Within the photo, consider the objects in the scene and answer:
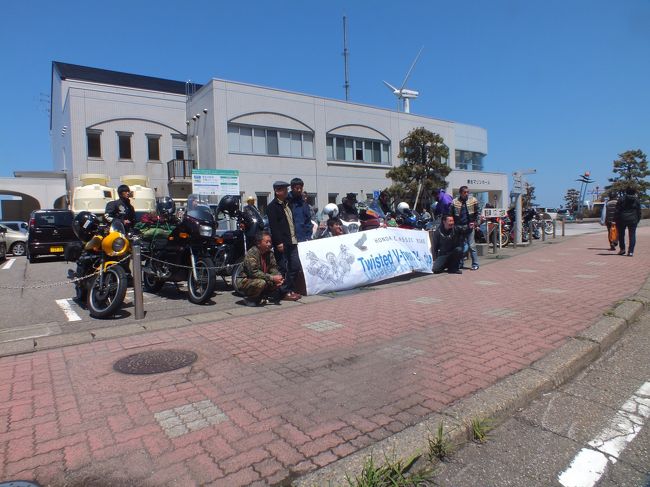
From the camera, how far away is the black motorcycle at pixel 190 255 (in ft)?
23.5

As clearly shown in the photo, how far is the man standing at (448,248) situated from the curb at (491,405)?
4.68 metres

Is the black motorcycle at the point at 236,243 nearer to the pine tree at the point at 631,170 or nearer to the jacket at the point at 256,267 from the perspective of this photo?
the jacket at the point at 256,267

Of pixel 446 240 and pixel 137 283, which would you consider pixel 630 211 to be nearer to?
pixel 446 240

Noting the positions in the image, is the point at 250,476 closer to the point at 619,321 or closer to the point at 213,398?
the point at 213,398

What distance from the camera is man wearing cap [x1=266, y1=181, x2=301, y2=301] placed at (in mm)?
7199

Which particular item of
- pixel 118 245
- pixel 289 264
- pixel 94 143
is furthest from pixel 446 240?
pixel 94 143

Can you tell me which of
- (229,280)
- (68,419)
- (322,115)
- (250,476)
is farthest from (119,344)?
(322,115)

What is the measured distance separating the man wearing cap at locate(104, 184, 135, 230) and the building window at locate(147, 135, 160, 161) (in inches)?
765

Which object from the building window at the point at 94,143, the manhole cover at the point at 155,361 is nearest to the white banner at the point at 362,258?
the manhole cover at the point at 155,361

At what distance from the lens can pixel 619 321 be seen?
5.50 metres

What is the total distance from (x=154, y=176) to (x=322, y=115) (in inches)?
442

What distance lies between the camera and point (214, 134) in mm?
24812

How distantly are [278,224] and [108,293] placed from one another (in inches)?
104

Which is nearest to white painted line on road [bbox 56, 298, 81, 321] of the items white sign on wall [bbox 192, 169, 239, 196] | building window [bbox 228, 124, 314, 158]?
white sign on wall [bbox 192, 169, 239, 196]
